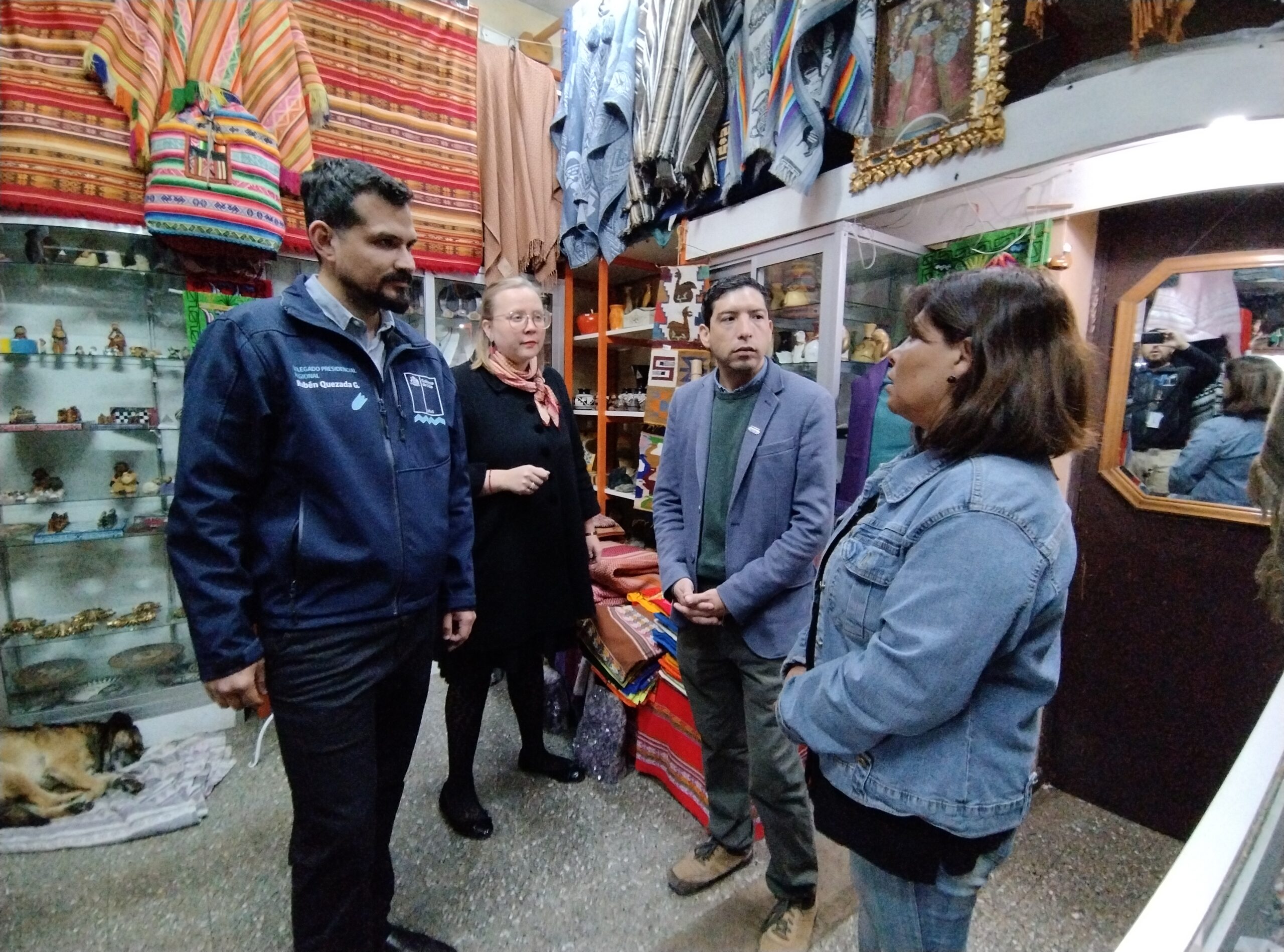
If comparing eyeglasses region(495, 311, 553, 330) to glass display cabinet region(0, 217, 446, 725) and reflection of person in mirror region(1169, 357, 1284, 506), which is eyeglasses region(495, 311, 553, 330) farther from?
reflection of person in mirror region(1169, 357, 1284, 506)

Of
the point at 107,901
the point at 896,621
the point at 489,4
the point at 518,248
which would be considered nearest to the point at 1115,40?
the point at 896,621

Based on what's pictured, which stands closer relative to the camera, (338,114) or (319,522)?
(319,522)

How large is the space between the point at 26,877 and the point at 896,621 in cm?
246

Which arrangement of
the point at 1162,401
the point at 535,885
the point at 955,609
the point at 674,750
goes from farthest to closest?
1. the point at 674,750
2. the point at 1162,401
3. the point at 535,885
4. the point at 955,609

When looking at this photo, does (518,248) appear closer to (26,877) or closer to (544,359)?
(544,359)

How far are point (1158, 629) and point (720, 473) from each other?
152cm

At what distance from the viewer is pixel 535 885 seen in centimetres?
165

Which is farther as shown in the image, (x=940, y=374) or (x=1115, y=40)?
(x=1115, y=40)

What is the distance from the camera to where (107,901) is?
158 cm

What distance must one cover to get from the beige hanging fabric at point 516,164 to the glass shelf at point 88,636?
2.14 m

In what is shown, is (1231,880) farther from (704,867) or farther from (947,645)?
(704,867)

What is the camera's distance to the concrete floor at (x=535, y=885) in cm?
149

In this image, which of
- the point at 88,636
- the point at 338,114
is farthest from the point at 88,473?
the point at 338,114

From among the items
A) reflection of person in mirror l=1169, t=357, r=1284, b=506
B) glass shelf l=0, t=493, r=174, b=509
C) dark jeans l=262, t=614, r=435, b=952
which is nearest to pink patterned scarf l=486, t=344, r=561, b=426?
dark jeans l=262, t=614, r=435, b=952
